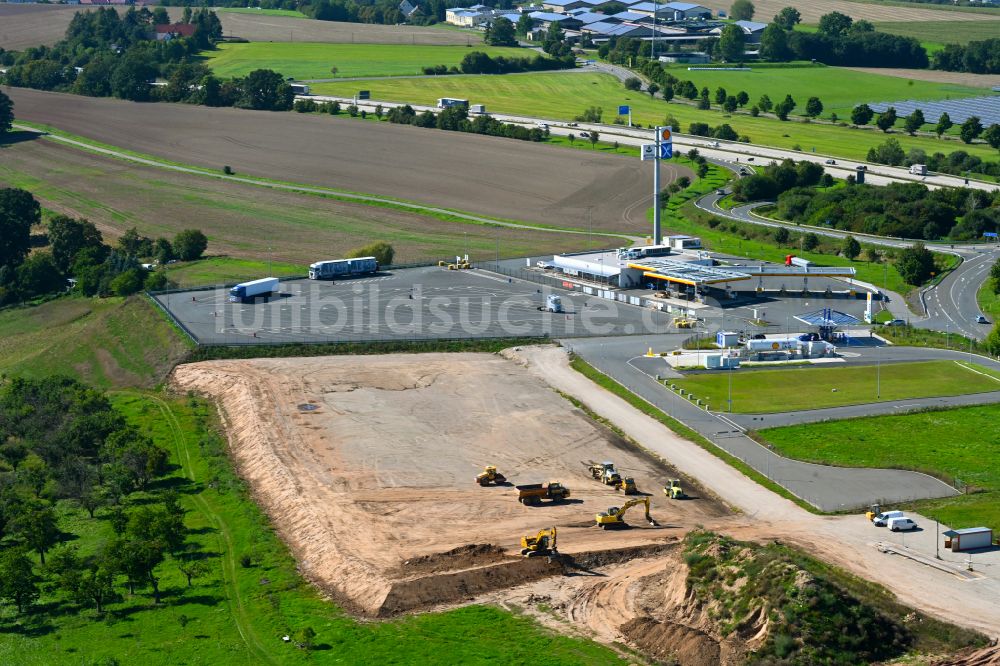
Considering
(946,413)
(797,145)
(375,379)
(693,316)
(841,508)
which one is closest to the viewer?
(841,508)

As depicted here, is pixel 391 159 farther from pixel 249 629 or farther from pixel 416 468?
pixel 249 629

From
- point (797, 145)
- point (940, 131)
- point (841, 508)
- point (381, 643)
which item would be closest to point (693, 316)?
point (841, 508)

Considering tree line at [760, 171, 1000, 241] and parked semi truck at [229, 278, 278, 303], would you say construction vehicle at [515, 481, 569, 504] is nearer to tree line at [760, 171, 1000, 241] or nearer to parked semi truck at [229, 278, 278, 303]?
parked semi truck at [229, 278, 278, 303]

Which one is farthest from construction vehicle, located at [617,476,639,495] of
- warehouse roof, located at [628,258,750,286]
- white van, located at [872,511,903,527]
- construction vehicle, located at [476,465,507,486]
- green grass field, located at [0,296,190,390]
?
warehouse roof, located at [628,258,750,286]

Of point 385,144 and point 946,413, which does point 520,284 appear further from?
point 385,144

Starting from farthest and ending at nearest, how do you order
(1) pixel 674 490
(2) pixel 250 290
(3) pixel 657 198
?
1. (3) pixel 657 198
2. (2) pixel 250 290
3. (1) pixel 674 490

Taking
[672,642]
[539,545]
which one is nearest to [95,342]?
[539,545]
